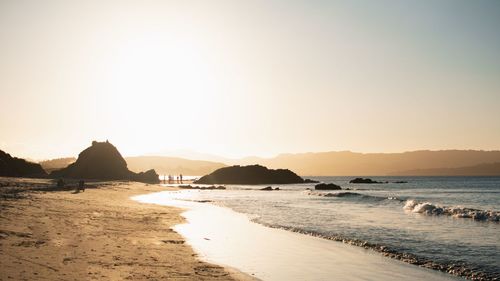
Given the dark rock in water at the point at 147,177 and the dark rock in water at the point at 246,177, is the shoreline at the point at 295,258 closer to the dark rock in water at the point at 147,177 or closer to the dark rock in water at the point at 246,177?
the dark rock in water at the point at 147,177

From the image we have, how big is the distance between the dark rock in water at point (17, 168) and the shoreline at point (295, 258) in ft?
311

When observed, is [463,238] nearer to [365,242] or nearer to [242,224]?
[365,242]

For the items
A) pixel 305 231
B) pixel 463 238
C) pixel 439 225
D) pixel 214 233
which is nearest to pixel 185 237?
pixel 214 233

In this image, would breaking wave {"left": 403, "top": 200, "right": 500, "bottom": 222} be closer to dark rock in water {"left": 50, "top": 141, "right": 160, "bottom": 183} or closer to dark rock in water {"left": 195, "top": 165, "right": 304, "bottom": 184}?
dark rock in water {"left": 50, "top": 141, "right": 160, "bottom": 183}

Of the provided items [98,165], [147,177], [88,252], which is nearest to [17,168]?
[98,165]

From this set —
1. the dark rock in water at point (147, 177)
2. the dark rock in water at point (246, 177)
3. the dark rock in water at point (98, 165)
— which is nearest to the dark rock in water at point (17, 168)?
the dark rock in water at point (98, 165)

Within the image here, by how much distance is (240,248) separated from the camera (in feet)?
58.5

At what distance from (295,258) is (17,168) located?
10840cm

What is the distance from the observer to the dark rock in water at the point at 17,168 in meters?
97.3

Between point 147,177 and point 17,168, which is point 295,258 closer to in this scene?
point 17,168

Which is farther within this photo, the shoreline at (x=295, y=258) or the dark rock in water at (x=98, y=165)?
the dark rock in water at (x=98, y=165)

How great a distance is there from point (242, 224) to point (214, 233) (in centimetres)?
545

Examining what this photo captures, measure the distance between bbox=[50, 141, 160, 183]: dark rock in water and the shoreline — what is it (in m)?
108

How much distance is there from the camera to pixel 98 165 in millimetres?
121750
